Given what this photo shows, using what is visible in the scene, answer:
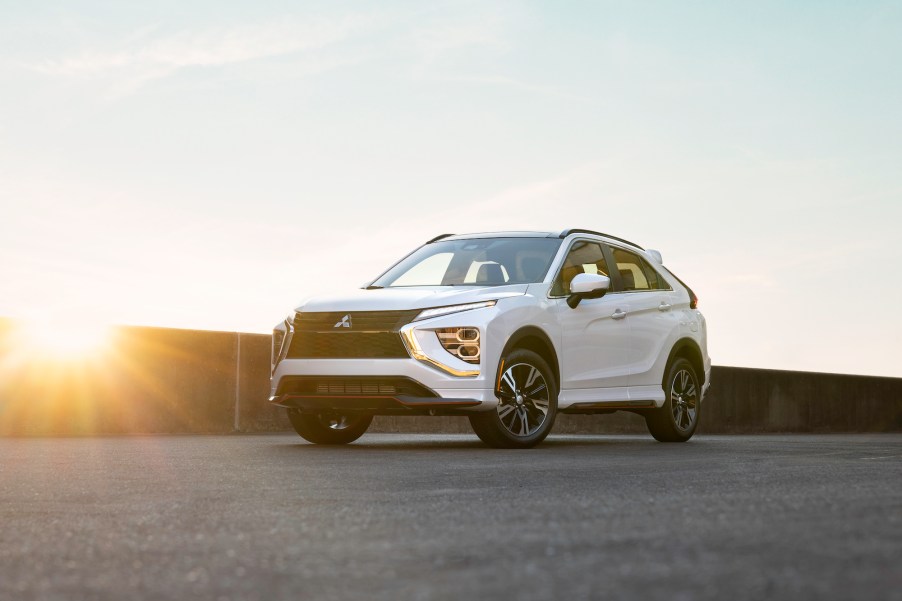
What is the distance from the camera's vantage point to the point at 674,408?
1180 centimetres

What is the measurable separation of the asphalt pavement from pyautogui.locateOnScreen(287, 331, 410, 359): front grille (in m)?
1.61

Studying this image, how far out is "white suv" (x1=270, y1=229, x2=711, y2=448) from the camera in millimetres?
9234

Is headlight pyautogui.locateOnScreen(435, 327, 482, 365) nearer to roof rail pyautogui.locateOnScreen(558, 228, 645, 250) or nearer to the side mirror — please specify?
the side mirror

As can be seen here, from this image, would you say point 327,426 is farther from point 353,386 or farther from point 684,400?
point 684,400

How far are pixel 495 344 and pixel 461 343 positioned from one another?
0.26 meters

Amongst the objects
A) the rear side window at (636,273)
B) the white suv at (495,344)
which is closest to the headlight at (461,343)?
the white suv at (495,344)

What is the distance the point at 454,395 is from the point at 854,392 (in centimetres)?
1726

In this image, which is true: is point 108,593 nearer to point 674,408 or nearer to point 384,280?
point 384,280

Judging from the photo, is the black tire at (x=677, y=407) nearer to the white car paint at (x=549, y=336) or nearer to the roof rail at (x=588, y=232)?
the white car paint at (x=549, y=336)

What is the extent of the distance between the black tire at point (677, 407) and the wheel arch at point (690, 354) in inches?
2.0

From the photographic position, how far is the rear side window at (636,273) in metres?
11.5

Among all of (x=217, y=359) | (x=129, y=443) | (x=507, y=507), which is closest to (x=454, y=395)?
(x=129, y=443)

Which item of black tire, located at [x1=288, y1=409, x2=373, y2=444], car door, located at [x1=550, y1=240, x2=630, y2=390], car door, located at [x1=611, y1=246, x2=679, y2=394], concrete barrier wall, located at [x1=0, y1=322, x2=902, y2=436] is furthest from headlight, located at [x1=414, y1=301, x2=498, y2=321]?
concrete barrier wall, located at [x1=0, y1=322, x2=902, y2=436]

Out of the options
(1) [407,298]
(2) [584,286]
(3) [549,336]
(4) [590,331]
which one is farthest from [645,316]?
(1) [407,298]
